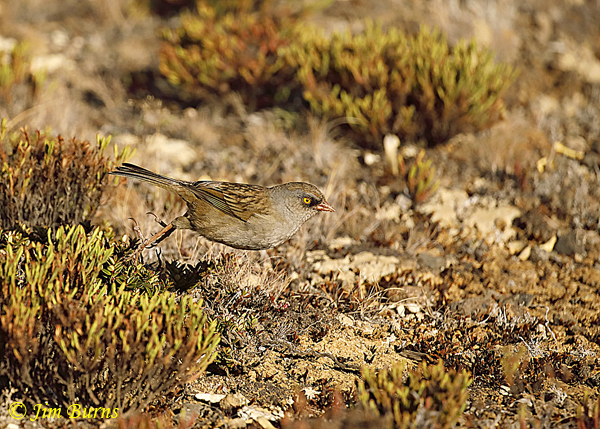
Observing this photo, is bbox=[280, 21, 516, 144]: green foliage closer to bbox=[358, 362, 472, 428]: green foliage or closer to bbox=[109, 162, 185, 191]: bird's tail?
bbox=[109, 162, 185, 191]: bird's tail

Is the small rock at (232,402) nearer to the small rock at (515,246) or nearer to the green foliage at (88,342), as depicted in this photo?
the green foliage at (88,342)

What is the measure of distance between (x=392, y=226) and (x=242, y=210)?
232 centimetres

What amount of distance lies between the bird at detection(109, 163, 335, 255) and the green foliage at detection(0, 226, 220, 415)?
93 cm

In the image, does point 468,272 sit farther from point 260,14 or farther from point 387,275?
point 260,14

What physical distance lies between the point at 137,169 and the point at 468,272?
10.3 ft

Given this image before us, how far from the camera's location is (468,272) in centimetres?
559

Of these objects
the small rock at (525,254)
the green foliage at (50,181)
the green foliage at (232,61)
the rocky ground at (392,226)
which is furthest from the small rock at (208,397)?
the green foliage at (232,61)

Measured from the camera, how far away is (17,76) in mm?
7820

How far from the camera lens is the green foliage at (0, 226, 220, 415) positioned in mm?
3170

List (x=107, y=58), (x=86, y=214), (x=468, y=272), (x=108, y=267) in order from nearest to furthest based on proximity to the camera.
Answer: (x=108, y=267)
(x=86, y=214)
(x=468, y=272)
(x=107, y=58)

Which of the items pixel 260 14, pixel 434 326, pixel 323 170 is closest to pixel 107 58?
pixel 260 14

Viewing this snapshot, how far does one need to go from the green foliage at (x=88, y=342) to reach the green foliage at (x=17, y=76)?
4.96m

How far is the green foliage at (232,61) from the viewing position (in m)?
8.22

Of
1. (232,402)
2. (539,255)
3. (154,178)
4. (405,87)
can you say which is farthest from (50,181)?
(539,255)
